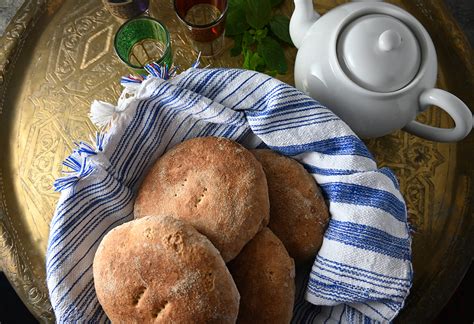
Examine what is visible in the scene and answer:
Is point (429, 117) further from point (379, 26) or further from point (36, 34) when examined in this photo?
point (36, 34)

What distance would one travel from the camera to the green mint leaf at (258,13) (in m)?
0.74

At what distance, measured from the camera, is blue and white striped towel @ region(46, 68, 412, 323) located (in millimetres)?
585

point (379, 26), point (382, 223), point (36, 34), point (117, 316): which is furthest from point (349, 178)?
point (36, 34)

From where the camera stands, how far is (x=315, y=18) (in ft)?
2.14

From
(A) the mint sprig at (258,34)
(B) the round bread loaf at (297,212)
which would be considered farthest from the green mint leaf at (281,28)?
(B) the round bread loaf at (297,212)

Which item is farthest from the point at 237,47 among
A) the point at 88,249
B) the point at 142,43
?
the point at 88,249

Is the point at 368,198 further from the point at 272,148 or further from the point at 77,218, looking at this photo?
the point at 77,218

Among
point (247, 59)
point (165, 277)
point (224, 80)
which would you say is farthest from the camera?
point (247, 59)

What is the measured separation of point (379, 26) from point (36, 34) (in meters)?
0.54

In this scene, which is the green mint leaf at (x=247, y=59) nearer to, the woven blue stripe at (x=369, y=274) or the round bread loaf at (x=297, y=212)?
the round bread loaf at (x=297, y=212)

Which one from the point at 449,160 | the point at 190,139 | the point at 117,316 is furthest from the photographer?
the point at 449,160

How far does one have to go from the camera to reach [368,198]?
0.60 m

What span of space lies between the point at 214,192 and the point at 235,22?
11.9 inches

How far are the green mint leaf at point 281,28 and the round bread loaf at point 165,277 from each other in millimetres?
349
